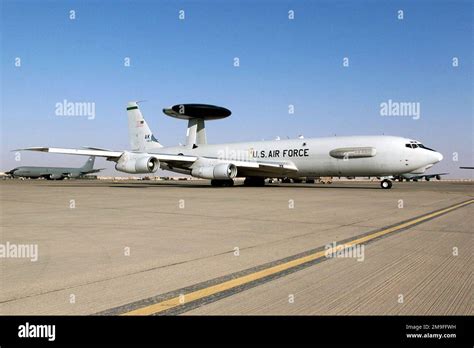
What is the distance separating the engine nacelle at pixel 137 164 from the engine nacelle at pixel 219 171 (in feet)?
12.8

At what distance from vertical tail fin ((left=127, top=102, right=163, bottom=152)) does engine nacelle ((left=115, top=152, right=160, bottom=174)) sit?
1210 cm

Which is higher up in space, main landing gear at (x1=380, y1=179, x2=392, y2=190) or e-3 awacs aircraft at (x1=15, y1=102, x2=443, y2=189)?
e-3 awacs aircraft at (x1=15, y1=102, x2=443, y2=189)

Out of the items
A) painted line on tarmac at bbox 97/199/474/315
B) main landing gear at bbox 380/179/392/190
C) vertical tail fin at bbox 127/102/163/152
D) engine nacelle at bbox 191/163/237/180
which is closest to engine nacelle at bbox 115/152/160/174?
engine nacelle at bbox 191/163/237/180

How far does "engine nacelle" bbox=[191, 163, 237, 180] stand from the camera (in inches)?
1264

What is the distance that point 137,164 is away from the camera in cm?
Result: 3184

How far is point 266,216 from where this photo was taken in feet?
37.6

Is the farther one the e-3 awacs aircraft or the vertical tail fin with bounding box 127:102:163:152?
the vertical tail fin with bounding box 127:102:163:152

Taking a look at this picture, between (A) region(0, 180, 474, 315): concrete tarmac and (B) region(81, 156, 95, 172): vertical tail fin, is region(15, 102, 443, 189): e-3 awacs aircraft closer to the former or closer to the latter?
(A) region(0, 180, 474, 315): concrete tarmac

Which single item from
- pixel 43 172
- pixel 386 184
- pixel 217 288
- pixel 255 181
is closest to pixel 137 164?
pixel 255 181

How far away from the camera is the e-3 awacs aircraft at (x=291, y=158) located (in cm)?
2833

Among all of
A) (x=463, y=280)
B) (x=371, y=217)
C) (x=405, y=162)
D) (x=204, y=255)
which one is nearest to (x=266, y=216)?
(x=371, y=217)

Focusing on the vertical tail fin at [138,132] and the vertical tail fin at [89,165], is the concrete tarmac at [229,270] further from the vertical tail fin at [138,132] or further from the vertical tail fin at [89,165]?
the vertical tail fin at [89,165]

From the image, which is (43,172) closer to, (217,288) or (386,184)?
(386,184)
